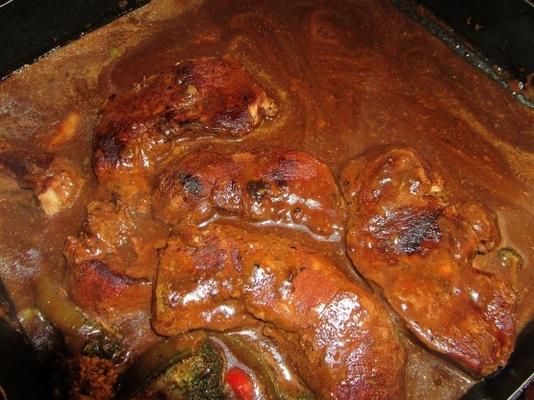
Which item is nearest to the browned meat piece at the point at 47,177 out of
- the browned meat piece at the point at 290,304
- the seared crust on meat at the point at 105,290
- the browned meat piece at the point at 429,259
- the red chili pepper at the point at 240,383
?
the seared crust on meat at the point at 105,290

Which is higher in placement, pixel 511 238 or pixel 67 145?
pixel 67 145

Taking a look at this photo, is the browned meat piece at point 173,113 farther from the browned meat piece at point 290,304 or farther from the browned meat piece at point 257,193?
the browned meat piece at point 290,304

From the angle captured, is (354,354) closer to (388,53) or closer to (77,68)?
(388,53)

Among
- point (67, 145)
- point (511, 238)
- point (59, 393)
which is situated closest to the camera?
point (59, 393)

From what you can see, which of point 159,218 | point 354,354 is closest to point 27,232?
point 159,218

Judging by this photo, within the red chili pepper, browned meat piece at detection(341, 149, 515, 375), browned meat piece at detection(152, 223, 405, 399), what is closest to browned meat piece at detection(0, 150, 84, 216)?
browned meat piece at detection(152, 223, 405, 399)

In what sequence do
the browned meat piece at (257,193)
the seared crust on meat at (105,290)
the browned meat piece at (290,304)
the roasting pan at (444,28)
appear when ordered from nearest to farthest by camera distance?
the browned meat piece at (290,304)
the seared crust on meat at (105,290)
the browned meat piece at (257,193)
the roasting pan at (444,28)

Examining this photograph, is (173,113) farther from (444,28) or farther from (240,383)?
(444,28)

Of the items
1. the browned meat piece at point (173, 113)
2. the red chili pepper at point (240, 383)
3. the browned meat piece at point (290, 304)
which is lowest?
the red chili pepper at point (240, 383)
